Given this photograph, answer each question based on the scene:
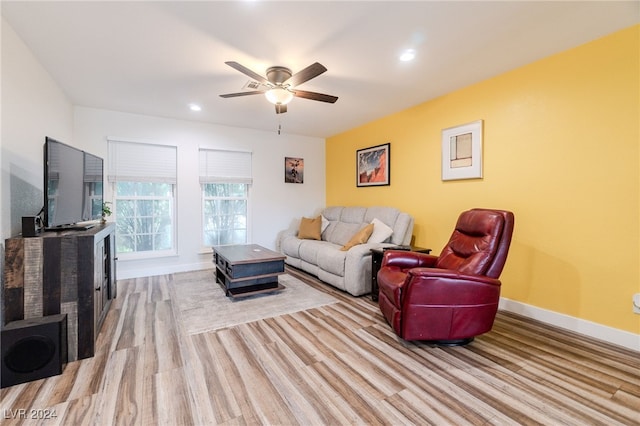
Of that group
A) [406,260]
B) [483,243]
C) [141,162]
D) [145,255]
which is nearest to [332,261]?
[406,260]

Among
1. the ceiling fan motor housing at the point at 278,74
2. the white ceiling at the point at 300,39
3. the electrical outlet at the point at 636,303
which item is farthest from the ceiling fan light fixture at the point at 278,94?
the electrical outlet at the point at 636,303

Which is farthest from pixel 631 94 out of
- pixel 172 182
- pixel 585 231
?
pixel 172 182

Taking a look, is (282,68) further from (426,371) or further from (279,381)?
(426,371)

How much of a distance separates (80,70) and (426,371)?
4.17 m

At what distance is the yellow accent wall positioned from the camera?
7.30ft

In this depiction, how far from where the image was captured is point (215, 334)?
247 cm

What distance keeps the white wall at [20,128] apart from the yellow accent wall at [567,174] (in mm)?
4170

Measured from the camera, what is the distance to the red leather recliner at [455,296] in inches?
84.0

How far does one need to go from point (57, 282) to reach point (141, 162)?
2.71 meters

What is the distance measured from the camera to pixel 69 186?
2391 mm

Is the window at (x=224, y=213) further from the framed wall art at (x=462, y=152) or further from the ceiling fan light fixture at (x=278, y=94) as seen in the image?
the framed wall art at (x=462, y=152)

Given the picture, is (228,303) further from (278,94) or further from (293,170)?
(293,170)

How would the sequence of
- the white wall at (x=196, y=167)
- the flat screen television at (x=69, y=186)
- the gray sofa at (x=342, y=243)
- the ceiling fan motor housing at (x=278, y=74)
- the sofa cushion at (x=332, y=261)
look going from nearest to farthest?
the flat screen television at (x=69, y=186), the ceiling fan motor housing at (x=278, y=74), the gray sofa at (x=342, y=243), the sofa cushion at (x=332, y=261), the white wall at (x=196, y=167)

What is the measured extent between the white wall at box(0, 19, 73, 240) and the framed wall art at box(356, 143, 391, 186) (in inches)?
161
